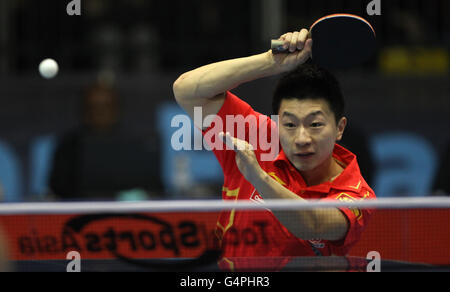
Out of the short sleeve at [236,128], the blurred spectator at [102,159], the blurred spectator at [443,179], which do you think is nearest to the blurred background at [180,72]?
the blurred spectator at [102,159]

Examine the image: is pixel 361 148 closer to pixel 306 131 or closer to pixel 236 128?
pixel 236 128

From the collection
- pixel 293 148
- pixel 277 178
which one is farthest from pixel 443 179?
pixel 293 148

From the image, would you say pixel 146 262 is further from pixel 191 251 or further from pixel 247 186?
pixel 247 186

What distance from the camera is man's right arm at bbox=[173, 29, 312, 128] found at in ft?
11.1

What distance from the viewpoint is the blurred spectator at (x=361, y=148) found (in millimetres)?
7523

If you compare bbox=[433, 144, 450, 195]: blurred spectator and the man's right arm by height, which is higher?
the man's right arm

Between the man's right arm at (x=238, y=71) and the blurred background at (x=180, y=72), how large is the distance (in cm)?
505

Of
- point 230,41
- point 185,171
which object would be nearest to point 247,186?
point 185,171

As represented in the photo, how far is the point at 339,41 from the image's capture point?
3.49m

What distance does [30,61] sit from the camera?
9.24m

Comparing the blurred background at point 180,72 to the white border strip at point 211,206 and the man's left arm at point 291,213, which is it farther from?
the man's left arm at point 291,213

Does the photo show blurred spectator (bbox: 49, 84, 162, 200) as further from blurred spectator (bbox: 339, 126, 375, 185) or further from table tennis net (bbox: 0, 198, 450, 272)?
table tennis net (bbox: 0, 198, 450, 272)

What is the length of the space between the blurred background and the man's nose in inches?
203

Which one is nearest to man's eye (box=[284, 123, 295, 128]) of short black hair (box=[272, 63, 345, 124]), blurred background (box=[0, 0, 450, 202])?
short black hair (box=[272, 63, 345, 124])
